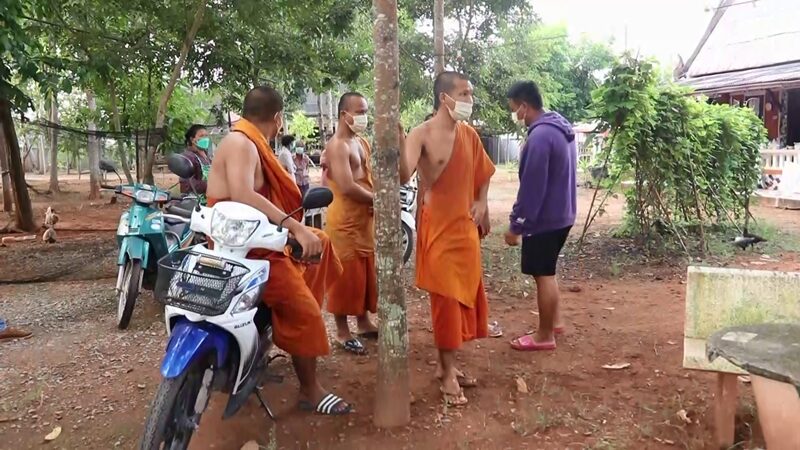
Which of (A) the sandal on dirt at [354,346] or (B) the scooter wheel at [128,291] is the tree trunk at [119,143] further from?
(A) the sandal on dirt at [354,346]

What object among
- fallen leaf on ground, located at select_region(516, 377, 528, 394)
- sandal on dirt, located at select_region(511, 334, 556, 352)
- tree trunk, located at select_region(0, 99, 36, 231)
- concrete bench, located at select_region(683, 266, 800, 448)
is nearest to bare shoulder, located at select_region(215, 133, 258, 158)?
fallen leaf on ground, located at select_region(516, 377, 528, 394)

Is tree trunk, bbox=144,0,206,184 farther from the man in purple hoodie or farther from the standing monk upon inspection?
the man in purple hoodie

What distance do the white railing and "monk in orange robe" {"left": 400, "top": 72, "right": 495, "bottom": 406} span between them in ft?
31.6

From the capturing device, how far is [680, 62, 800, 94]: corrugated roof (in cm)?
1153

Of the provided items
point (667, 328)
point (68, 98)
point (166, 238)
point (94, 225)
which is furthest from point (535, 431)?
→ point (68, 98)

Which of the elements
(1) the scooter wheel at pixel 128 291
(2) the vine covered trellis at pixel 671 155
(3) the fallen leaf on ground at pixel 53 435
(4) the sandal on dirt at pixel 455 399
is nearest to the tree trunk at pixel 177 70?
(1) the scooter wheel at pixel 128 291

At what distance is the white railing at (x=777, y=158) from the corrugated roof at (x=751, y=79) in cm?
124

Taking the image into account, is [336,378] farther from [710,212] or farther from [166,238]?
[710,212]

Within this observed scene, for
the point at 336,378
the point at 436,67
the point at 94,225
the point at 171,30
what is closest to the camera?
the point at 336,378

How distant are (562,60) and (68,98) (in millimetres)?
18542

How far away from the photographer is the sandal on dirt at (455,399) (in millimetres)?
3351

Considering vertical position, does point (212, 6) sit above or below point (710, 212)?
above

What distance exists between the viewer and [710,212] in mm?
7691

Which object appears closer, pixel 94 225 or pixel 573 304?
pixel 573 304
